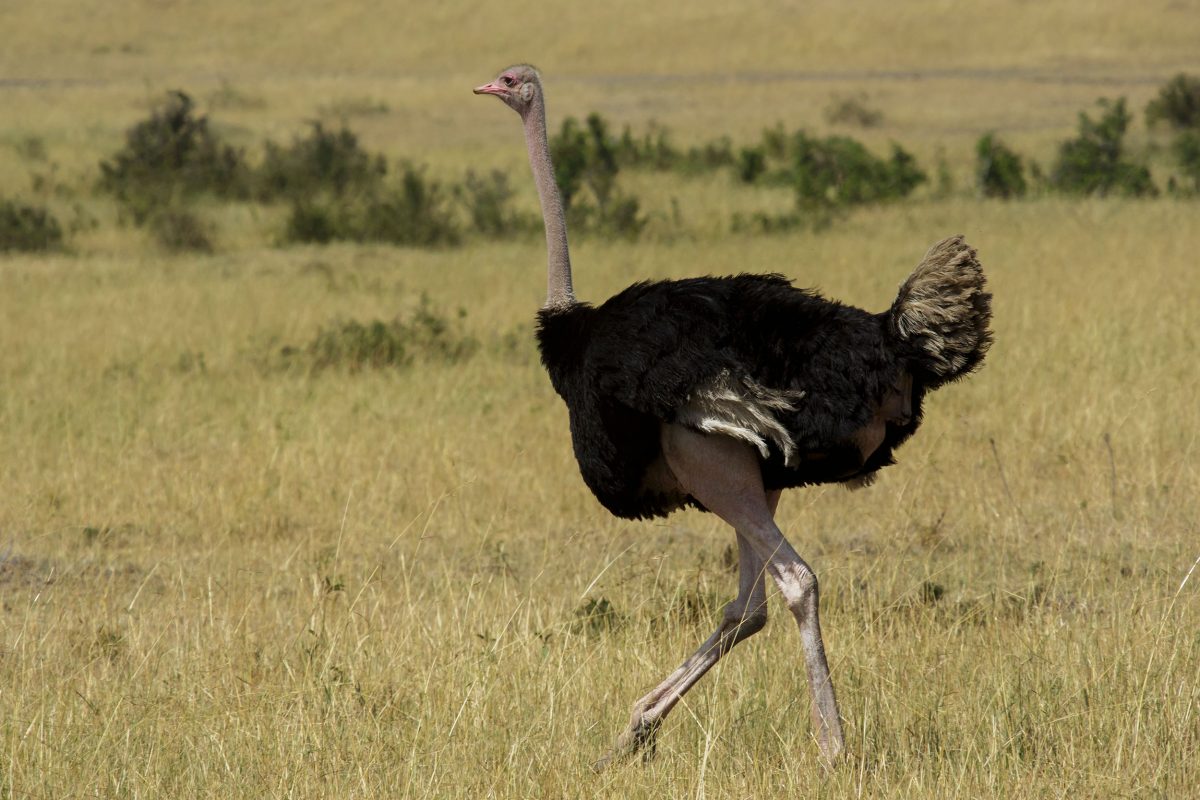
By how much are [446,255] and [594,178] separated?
3.18 metres

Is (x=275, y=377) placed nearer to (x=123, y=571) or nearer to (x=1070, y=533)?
(x=123, y=571)

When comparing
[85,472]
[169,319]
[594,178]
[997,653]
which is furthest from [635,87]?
[997,653]

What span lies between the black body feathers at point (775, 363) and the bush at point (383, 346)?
5.69m

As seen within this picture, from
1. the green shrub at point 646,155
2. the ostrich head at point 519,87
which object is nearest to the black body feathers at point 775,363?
the ostrich head at point 519,87

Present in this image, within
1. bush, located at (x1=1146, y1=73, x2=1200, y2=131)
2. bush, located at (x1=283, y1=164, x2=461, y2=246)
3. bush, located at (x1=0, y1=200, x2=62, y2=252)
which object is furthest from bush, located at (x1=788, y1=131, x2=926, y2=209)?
bush, located at (x1=1146, y1=73, x2=1200, y2=131)

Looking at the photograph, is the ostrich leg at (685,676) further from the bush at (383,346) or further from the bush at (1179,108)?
the bush at (1179,108)

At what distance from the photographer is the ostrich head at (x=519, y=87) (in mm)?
4512

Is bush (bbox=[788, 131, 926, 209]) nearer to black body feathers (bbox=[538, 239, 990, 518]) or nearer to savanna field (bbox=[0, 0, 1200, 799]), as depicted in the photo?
savanna field (bbox=[0, 0, 1200, 799])

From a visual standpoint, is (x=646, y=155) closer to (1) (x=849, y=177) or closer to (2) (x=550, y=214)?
(1) (x=849, y=177)

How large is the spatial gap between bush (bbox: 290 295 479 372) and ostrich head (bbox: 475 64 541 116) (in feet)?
16.3

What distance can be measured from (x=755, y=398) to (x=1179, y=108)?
2309 cm

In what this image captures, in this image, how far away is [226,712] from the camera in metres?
3.95

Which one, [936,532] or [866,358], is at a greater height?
[866,358]

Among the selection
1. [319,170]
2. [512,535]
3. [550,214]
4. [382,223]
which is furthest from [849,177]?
[550,214]
